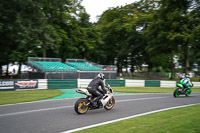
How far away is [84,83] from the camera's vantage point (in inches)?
856

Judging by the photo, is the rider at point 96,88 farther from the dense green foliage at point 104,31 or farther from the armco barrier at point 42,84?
the dense green foliage at point 104,31

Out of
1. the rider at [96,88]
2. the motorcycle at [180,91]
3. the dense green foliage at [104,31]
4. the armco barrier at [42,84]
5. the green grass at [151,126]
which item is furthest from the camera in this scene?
the dense green foliage at [104,31]

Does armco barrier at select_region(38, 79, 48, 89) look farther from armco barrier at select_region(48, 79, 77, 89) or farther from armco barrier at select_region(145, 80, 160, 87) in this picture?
armco barrier at select_region(145, 80, 160, 87)

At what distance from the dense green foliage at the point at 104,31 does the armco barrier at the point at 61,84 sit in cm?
373

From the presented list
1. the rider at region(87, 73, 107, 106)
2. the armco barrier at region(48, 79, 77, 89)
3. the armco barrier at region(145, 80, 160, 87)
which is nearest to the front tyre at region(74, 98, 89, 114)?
the rider at region(87, 73, 107, 106)

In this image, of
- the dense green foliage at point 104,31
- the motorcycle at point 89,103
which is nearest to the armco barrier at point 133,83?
the dense green foliage at point 104,31

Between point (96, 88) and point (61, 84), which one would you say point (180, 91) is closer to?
point (96, 88)

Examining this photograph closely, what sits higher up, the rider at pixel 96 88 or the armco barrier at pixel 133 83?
the rider at pixel 96 88

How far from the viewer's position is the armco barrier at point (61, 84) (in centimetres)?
1987

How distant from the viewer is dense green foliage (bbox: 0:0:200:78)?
1977 centimetres

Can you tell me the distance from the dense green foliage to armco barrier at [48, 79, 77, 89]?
3.73m

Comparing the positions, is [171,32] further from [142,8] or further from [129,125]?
[129,125]

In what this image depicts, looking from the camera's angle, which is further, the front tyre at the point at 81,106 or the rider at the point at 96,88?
the rider at the point at 96,88

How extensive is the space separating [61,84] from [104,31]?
101 ft
